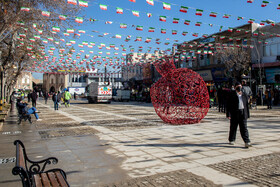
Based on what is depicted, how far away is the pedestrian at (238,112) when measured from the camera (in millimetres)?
6107

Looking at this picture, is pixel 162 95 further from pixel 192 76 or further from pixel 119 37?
pixel 119 37

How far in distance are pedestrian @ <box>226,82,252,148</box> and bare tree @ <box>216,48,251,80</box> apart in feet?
68.0

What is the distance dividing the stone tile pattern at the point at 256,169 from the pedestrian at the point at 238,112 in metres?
0.90

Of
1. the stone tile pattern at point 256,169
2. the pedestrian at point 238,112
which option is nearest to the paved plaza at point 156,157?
the stone tile pattern at point 256,169

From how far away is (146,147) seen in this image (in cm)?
643

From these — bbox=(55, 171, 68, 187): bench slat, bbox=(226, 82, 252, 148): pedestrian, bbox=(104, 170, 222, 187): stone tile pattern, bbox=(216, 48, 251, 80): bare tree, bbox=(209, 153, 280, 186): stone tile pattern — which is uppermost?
bbox=(216, 48, 251, 80): bare tree

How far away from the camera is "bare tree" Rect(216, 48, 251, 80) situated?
25453 mm

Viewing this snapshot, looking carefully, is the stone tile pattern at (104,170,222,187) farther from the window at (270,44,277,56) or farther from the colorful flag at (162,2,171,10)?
the window at (270,44,277,56)

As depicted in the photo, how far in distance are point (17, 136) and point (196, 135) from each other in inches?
242

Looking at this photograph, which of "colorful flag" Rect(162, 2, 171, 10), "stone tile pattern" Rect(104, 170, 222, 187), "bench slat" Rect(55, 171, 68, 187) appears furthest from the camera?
"colorful flag" Rect(162, 2, 171, 10)

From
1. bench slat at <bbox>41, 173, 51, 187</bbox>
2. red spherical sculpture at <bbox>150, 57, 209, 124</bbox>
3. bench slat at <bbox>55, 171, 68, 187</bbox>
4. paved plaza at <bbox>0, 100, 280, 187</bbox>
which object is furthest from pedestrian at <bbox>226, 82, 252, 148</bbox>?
bench slat at <bbox>41, 173, 51, 187</bbox>

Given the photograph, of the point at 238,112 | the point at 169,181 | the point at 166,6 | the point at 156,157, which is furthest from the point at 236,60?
the point at 169,181

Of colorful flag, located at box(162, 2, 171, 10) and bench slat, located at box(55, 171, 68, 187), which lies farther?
colorful flag, located at box(162, 2, 171, 10)

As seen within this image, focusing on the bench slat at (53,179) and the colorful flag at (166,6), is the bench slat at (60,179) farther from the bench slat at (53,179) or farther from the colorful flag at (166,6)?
the colorful flag at (166,6)
